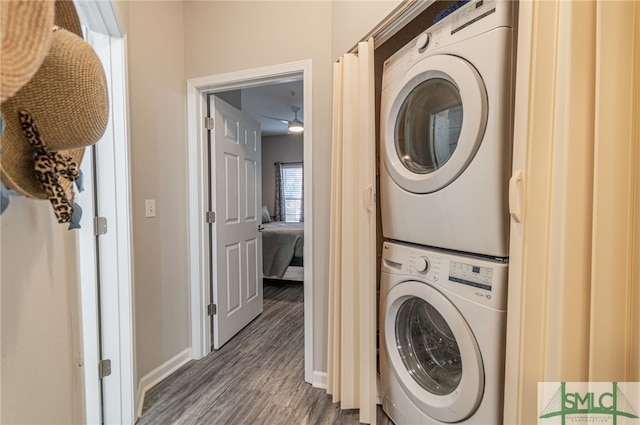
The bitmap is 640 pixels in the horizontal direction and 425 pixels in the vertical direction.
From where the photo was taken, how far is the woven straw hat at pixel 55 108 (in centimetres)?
46

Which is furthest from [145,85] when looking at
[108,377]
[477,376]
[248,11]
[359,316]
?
[477,376]

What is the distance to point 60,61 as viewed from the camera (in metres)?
0.47

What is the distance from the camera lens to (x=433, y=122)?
125cm

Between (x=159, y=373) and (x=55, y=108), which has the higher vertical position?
(x=55, y=108)

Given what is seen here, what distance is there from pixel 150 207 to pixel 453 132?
1.79 metres

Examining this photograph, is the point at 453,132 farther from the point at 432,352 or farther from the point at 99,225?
the point at 99,225

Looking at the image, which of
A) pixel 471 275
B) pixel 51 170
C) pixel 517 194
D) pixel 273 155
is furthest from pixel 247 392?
pixel 273 155

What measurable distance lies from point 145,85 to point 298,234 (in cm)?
254

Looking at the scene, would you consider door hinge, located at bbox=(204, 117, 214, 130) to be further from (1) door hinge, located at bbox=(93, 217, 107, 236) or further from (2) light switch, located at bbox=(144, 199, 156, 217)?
(1) door hinge, located at bbox=(93, 217, 107, 236)

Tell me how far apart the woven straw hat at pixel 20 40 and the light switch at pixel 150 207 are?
1552mm

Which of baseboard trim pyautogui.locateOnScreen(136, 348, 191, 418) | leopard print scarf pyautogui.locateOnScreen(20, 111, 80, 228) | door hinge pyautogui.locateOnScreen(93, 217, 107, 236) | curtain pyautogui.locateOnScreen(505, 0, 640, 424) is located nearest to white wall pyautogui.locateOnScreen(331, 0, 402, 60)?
curtain pyautogui.locateOnScreen(505, 0, 640, 424)

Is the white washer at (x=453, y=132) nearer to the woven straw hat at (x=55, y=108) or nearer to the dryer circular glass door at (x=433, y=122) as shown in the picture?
the dryer circular glass door at (x=433, y=122)

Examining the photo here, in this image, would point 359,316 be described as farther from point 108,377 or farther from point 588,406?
point 108,377

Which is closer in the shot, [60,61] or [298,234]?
[60,61]
